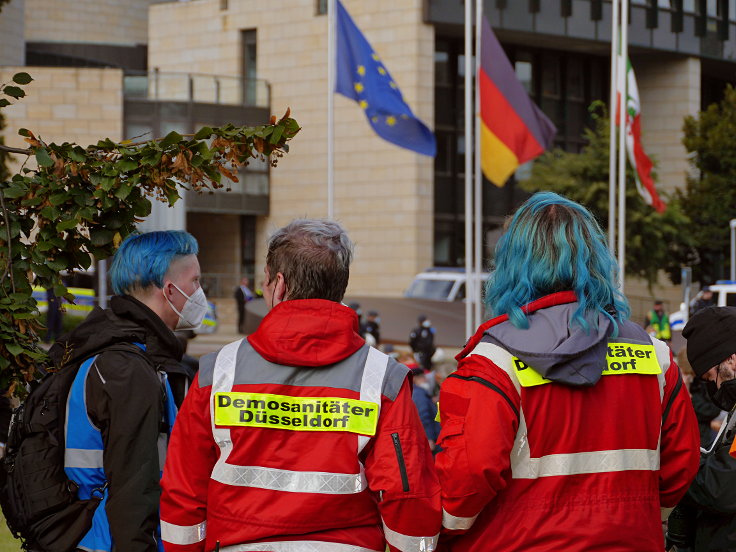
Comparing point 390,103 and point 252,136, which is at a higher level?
point 390,103

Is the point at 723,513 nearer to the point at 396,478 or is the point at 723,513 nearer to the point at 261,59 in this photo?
the point at 396,478

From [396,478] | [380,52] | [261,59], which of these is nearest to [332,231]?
[396,478]

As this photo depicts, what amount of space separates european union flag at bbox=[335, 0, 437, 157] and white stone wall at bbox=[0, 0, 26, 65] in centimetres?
4117

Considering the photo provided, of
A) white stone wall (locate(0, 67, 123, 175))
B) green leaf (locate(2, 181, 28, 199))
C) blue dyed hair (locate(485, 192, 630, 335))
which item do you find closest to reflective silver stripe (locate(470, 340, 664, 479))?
blue dyed hair (locate(485, 192, 630, 335))

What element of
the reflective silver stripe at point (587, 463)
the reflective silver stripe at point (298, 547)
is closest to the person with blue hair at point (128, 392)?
the reflective silver stripe at point (298, 547)

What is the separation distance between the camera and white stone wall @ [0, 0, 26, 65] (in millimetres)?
54375

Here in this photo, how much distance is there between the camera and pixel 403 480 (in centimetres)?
313

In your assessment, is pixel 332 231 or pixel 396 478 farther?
pixel 332 231

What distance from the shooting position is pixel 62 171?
4.32 m

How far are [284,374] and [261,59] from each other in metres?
45.5

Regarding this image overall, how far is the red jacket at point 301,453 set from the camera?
3152 mm

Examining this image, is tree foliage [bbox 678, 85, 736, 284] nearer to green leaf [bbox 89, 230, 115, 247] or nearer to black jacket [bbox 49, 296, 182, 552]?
green leaf [bbox 89, 230, 115, 247]

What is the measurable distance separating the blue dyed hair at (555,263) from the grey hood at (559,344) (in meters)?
0.04

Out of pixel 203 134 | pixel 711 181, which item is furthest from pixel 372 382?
pixel 711 181
